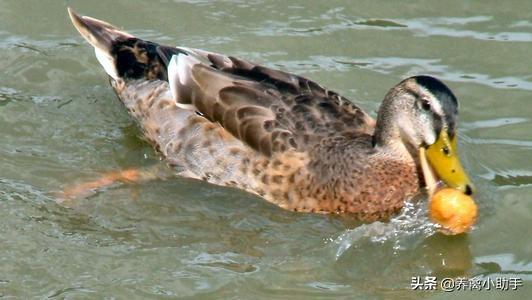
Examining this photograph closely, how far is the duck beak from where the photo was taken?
24.2 feet

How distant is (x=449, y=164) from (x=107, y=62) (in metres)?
2.91

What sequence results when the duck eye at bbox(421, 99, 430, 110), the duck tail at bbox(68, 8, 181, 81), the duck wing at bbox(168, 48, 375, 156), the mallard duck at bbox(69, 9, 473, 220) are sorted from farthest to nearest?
the duck tail at bbox(68, 8, 181, 81) → the duck wing at bbox(168, 48, 375, 156) → the mallard duck at bbox(69, 9, 473, 220) → the duck eye at bbox(421, 99, 430, 110)

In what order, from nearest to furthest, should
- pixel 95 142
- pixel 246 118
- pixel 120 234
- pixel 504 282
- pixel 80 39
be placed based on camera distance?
1. pixel 504 282
2. pixel 120 234
3. pixel 246 118
4. pixel 95 142
5. pixel 80 39

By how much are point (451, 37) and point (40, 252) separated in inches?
170

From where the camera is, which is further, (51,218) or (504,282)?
(51,218)

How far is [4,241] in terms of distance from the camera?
7.26m

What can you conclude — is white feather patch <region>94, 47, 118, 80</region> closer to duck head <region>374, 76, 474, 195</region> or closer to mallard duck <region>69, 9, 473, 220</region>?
mallard duck <region>69, 9, 473, 220</region>

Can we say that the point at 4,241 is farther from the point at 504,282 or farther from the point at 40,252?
the point at 504,282

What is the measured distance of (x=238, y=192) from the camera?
8039 mm

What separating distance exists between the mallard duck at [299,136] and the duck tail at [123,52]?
0.17m

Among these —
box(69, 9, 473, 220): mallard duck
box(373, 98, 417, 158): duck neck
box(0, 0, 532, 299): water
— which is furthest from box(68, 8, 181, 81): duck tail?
box(373, 98, 417, 158): duck neck

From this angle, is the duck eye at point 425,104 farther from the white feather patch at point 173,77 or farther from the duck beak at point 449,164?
the white feather patch at point 173,77

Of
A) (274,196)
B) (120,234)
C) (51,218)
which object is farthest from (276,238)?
(51,218)

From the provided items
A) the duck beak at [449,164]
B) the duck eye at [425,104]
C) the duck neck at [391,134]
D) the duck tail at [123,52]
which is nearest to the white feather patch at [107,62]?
the duck tail at [123,52]
